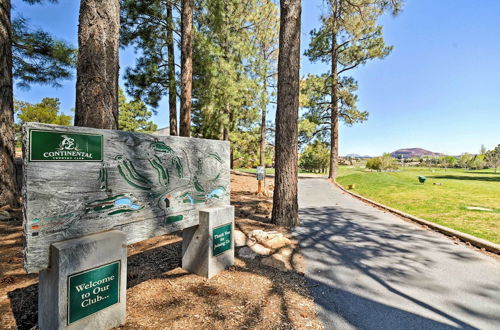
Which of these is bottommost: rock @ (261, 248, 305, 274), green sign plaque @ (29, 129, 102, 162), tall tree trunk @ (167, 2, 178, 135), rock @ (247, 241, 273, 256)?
rock @ (261, 248, 305, 274)

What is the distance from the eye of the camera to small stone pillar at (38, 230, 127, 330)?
1817 millimetres

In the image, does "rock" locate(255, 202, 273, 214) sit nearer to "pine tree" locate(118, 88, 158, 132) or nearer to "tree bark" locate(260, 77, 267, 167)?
"tree bark" locate(260, 77, 267, 167)

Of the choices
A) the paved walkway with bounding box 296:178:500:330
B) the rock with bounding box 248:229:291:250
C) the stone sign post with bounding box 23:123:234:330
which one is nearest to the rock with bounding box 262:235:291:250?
the rock with bounding box 248:229:291:250

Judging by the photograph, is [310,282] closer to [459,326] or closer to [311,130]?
[459,326]

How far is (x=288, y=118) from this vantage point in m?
5.54

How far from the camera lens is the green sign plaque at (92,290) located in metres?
1.88

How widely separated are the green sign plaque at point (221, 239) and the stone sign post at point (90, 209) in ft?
1.73

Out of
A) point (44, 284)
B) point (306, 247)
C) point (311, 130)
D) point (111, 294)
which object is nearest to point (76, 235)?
point (44, 284)

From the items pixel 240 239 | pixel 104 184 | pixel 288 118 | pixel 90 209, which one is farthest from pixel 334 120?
pixel 90 209

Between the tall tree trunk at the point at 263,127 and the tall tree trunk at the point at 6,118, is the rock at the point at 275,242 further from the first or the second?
the tall tree trunk at the point at 263,127

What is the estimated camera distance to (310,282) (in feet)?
10.4

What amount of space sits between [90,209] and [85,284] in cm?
59

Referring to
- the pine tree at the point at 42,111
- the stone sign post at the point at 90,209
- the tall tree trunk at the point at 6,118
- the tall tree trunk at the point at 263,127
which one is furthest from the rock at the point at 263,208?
the pine tree at the point at 42,111

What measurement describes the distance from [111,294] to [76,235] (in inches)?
24.3
